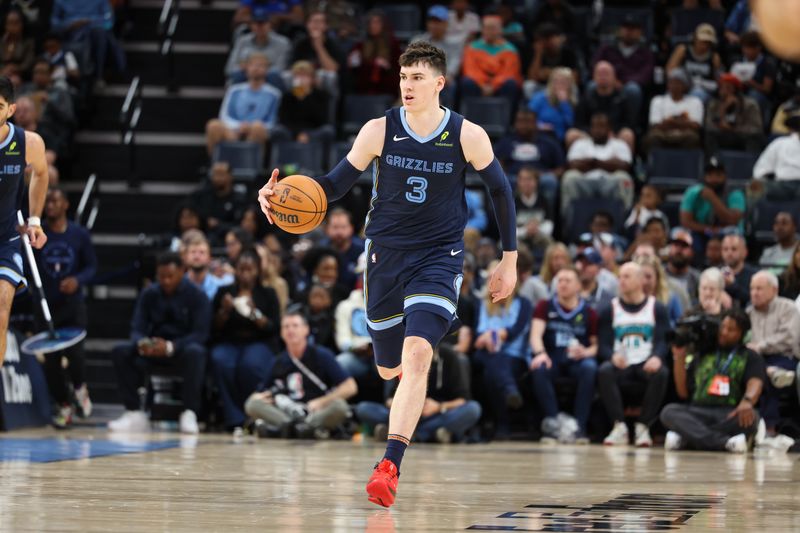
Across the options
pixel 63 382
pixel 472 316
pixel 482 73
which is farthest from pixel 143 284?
pixel 482 73

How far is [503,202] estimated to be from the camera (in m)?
6.46

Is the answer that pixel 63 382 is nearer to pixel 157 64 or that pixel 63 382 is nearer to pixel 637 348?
pixel 637 348

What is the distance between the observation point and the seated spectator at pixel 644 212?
13328 millimetres

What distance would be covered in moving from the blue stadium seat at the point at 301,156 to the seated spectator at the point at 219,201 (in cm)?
78

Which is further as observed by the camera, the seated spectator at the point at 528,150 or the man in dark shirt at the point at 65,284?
the seated spectator at the point at 528,150

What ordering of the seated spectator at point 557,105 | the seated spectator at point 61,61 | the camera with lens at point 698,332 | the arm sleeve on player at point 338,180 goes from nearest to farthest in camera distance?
1. the arm sleeve on player at point 338,180
2. the camera with lens at point 698,332
3. the seated spectator at point 557,105
4. the seated spectator at point 61,61

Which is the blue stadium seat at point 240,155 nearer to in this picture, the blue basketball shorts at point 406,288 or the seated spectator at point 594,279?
the seated spectator at point 594,279

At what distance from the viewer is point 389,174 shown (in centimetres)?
634

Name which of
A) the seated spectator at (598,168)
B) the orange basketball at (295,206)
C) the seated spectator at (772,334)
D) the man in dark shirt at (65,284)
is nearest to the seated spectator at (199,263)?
the man in dark shirt at (65,284)

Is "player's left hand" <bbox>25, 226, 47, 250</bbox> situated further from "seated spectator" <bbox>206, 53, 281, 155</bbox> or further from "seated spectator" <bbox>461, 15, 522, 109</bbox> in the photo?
"seated spectator" <bbox>461, 15, 522, 109</bbox>

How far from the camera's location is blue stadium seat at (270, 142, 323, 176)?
48.3 ft

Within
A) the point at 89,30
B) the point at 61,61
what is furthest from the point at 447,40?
the point at 61,61

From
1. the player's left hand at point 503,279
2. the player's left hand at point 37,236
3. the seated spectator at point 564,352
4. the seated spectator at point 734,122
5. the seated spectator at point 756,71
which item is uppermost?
the seated spectator at point 756,71

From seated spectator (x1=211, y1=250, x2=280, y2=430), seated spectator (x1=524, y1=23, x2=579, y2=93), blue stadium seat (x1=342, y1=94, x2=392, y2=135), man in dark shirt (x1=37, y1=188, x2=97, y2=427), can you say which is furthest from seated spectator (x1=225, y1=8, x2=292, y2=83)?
seated spectator (x1=211, y1=250, x2=280, y2=430)
